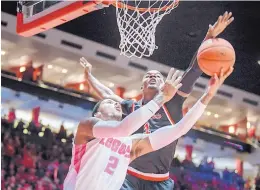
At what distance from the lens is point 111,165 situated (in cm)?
390

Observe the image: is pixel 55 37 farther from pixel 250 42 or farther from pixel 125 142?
pixel 125 142

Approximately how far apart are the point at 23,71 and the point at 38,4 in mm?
8257

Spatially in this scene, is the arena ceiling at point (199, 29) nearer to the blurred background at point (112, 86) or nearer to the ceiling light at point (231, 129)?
the blurred background at point (112, 86)

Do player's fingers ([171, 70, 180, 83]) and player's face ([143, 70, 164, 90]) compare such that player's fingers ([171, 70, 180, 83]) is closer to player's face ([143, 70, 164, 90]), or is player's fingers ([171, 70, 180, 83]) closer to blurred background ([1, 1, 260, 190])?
player's face ([143, 70, 164, 90])

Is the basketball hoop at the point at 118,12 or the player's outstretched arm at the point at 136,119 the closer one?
the player's outstretched arm at the point at 136,119

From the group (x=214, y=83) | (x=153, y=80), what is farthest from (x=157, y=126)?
(x=214, y=83)

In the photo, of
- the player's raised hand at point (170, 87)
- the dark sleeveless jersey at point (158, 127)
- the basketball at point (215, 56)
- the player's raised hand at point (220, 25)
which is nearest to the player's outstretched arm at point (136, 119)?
the player's raised hand at point (170, 87)

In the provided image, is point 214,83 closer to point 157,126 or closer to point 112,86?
point 157,126

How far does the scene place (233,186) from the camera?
9672 millimetres

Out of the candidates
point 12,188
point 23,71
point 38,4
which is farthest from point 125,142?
point 23,71

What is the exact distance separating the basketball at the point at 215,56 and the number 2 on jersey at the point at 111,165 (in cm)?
92

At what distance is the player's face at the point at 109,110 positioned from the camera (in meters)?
4.00

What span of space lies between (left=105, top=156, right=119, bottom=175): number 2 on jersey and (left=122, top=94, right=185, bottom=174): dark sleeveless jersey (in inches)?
22.2

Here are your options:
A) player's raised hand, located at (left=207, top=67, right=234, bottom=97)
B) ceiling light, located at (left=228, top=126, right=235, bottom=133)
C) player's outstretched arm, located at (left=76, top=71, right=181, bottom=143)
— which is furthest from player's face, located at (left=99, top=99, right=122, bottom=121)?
ceiling light, located at (left=228, top=126, right=235, bottom=133)
